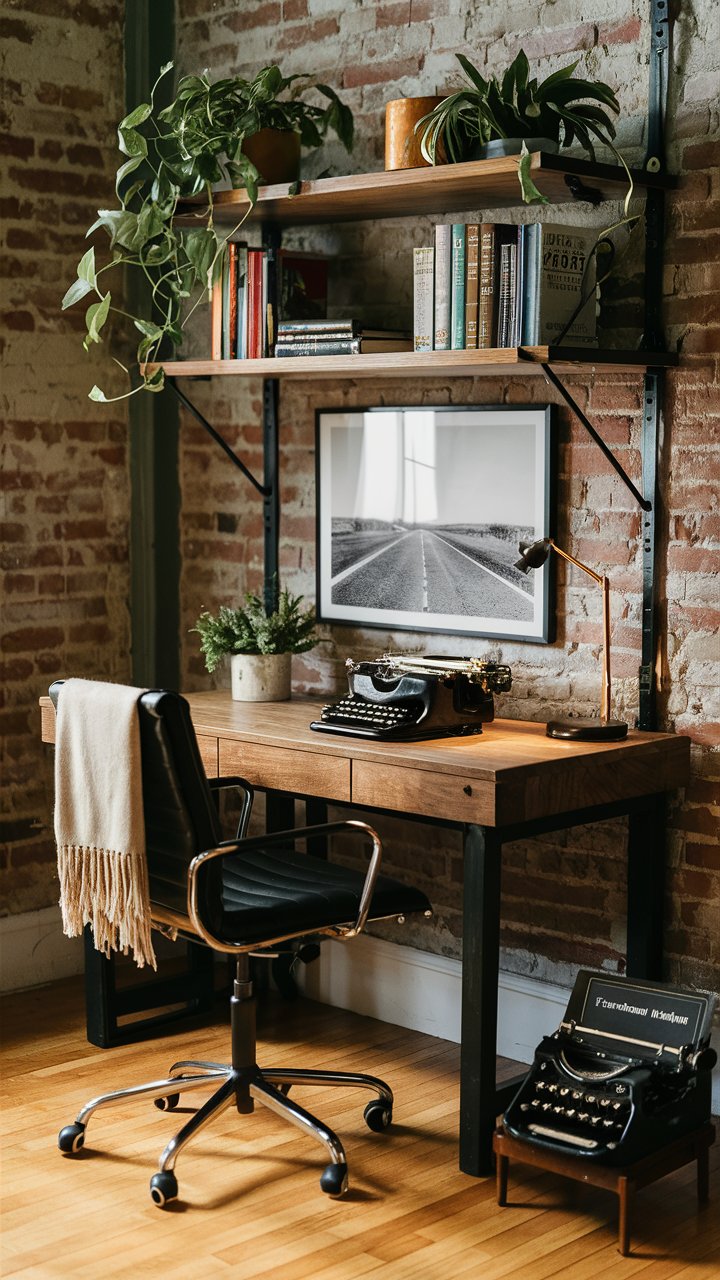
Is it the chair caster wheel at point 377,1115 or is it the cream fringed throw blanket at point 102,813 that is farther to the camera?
the chair caster wheel at point 377,1115

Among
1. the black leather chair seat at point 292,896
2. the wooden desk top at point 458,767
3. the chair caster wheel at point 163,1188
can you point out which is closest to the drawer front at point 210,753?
the wooden desk top at point 458,767

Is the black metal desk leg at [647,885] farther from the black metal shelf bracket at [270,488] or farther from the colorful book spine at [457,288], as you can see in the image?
the black metal shelf bracket at [270,488]

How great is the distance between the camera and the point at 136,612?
4633 millimetres

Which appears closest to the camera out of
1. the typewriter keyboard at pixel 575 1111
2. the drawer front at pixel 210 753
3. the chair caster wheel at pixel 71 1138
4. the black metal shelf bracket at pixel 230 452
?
the typewriter keyboard at pixel 575 1111

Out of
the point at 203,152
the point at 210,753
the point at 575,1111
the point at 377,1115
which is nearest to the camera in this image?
the point at 575,1111

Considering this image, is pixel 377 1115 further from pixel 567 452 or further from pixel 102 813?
pixel 567 452

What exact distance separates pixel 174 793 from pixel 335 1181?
82 cm

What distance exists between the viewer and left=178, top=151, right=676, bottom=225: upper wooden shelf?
3.26 meters

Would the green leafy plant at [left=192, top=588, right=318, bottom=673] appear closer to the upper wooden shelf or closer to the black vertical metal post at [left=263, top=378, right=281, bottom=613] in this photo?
the black vertical metal post at [left=263, top=378, right=281, bottom=613]

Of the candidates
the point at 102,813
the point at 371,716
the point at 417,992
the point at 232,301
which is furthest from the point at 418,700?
the point at 232,301

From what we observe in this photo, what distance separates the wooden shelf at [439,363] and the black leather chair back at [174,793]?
3.22 ft

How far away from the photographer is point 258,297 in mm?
3873

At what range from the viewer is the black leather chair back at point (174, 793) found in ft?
9.54

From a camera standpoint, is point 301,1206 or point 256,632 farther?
point 256,632
